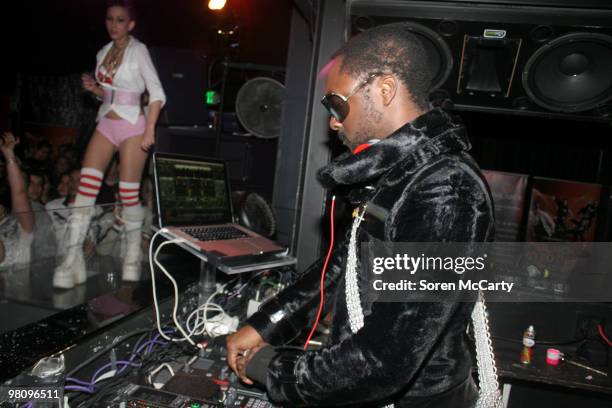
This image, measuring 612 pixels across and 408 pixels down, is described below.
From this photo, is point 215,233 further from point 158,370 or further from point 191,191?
point 158,370

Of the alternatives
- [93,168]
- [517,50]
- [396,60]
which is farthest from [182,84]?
[396,60]

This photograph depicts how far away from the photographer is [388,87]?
1007 millimetres

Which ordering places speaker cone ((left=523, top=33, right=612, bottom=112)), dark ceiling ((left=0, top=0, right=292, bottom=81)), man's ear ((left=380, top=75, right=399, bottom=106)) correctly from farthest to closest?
dark ceiling ((left=0, top=0, right=292, bottom=81)), speaker cone ((left=523, top=33, right=612, bottom=112)), man's ear ((left=380, top=75, right=399, bottom=106))

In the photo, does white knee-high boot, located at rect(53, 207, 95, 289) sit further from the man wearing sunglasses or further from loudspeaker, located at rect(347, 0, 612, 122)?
loudspeaker, located at rect(347, 0, 612, 122)

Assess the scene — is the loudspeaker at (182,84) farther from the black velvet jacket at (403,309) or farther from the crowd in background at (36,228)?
the black velvet jacket at (403,309)

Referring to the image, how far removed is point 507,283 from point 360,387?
1.33 m

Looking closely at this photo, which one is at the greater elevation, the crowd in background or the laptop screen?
the laptop screen

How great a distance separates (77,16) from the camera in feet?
14.7

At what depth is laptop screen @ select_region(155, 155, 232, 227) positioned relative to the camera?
74.3 inches

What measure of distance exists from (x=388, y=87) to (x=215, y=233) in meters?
1.18

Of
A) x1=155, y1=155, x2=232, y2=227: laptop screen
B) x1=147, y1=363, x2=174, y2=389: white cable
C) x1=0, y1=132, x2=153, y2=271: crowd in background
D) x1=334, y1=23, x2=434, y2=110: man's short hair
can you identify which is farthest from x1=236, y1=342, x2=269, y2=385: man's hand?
x1=0, y1=132, x2=153, y2=271: crowd in background

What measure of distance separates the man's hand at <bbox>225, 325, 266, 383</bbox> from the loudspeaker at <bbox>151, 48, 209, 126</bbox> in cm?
358

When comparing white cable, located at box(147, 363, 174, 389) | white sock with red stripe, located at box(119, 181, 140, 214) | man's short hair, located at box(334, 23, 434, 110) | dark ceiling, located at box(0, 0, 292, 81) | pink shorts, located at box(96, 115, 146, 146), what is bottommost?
white cable, located at box(147, 363, 174, 389)

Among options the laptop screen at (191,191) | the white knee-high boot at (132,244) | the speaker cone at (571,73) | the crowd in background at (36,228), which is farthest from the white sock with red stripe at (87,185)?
the speaker cone at (571,73)
